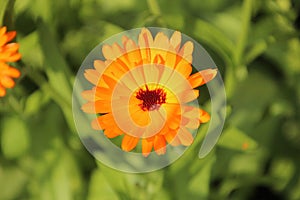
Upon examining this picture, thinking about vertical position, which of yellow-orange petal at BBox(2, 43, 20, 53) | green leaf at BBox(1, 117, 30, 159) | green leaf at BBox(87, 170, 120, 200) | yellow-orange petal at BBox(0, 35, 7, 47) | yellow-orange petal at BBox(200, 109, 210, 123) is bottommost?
green leaf at BBox(87, 170, 120, 200)

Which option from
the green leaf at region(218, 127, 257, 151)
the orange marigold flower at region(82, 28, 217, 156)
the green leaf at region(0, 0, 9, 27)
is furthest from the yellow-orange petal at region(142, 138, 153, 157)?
the green leaf at region(0, 0, 9, 27)

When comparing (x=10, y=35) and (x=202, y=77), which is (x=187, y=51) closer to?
(x=202, y=77)

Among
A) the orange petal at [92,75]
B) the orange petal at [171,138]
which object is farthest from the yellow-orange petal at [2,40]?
the orange petal at [171,138]

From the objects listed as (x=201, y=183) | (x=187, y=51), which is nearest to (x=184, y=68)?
(x=187, y=51)

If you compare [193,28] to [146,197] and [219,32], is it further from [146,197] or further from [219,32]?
[146,197]

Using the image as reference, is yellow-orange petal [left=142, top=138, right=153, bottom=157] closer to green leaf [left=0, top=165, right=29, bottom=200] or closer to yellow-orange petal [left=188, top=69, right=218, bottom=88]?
yellow-orange petal [left=188, top=69, right=218, bottom=88]

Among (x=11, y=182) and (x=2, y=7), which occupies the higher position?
(x=2, y=7)

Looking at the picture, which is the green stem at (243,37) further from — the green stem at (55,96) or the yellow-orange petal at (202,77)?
the green stem at (55,96)
